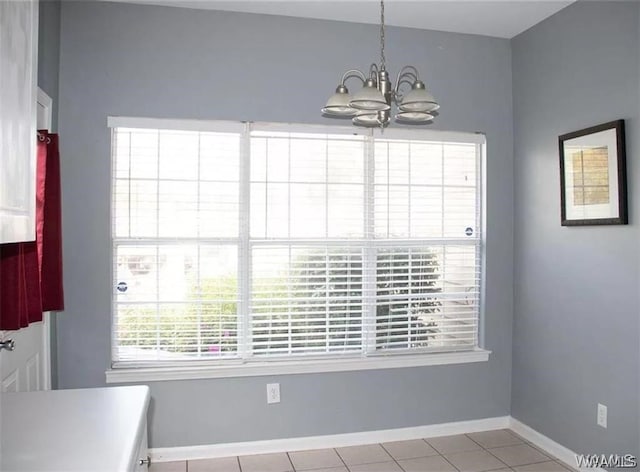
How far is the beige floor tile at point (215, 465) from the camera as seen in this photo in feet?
9.07

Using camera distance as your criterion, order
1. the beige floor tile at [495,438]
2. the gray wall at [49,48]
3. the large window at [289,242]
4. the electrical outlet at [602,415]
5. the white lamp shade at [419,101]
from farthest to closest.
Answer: the beige floor tile at [495,438]
the large window at [289,242]
the electrical outlet at [602,415]
the gray wall at [49,48]
the white lamp shade at [419,101]

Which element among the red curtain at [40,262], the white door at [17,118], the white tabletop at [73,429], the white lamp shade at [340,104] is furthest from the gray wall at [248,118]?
the white door at [17,118]

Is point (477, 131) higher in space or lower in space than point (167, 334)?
higher

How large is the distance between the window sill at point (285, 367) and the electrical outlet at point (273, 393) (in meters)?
0.09

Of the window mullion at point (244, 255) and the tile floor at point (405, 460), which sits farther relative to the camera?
the window mullion at point (244, 255)

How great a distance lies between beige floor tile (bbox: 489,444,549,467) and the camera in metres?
2.87

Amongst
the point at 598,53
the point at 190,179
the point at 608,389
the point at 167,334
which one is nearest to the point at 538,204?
the point at 598,53

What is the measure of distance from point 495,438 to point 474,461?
15.7 inches

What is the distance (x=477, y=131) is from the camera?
10.8ft

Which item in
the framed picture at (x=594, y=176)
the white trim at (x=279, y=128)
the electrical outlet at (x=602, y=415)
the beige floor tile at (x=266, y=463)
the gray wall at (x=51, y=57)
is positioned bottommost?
the beige floor tile at (x=266, y=463)

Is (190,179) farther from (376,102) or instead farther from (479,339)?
(479,339)

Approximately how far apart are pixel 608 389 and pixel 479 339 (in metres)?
0.88

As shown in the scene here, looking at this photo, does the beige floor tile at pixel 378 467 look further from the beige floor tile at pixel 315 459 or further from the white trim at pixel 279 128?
the white trim at pixel 279 128

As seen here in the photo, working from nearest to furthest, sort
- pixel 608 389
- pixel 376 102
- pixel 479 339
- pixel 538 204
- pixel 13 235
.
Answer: pixel 13 235 → pixel 376 102 → pixel 608 389 → pixel 538 204 → pixel 479 339
